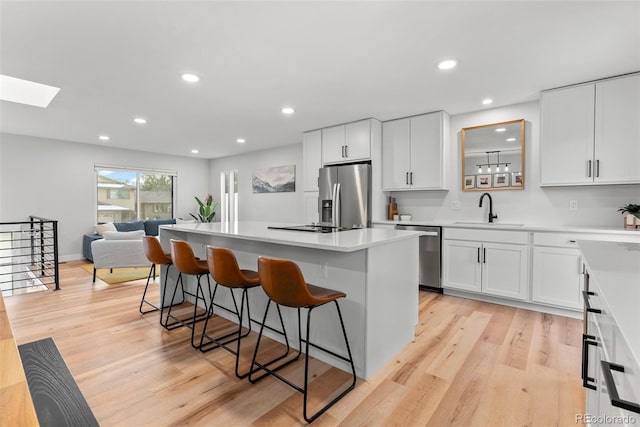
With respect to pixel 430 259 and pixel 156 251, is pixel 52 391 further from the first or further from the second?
pixel 430 259

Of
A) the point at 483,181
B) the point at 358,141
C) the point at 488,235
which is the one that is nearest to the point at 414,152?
the point at 358,141

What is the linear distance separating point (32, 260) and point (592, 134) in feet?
27.8

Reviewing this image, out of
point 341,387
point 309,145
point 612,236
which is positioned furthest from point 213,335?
point 612,236

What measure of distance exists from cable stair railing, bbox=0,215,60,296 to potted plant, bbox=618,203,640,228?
6.42m

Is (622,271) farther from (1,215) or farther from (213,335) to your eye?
(1,215)

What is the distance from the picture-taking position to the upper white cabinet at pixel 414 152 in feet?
13.7

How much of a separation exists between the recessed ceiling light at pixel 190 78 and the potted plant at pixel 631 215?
425 cm

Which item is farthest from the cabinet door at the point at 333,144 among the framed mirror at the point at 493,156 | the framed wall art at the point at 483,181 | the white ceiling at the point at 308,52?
the framed wall art at the point at 483,181

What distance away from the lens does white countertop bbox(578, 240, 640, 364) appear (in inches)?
28.0

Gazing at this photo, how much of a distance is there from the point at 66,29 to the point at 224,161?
19.7ft

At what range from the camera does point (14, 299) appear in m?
3.74

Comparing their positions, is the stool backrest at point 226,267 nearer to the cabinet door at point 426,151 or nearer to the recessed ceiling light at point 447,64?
the recessed ceiling light at point 447,64

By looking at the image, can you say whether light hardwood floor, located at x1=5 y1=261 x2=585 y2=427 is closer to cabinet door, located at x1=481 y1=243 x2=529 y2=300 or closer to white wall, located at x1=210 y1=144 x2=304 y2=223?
cabinet door, located at x1=481 y1=243 x2=529 y2=300

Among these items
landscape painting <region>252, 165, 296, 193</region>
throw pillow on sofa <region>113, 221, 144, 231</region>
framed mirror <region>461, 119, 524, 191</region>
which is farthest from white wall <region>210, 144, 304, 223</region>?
framed mirror <region>461, 119, 524, 191</region>
